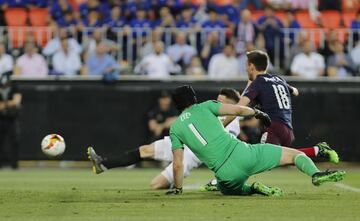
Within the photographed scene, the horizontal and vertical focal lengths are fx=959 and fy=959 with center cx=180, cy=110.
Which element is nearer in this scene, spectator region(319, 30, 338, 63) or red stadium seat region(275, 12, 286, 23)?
spectator region(319, 30, 338, 63)

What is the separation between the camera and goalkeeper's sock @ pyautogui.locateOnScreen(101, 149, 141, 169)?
13.5 m

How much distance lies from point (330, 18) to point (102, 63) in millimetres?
6141

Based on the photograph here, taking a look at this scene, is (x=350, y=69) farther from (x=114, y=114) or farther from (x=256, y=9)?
(x=114, y=114)

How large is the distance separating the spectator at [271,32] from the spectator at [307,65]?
0.60 m

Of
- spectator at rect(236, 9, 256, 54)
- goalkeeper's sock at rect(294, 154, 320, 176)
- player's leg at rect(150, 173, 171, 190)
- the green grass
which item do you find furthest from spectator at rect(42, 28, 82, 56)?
goalkeeper's sock at rect(294, 154, 320, 176)

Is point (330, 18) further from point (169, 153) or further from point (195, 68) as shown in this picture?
point (169, 153)

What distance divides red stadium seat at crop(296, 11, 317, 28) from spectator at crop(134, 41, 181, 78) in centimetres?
377

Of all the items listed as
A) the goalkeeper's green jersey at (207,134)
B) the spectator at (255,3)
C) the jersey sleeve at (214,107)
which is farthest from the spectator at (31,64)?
the jersey sleeve at (214,107)

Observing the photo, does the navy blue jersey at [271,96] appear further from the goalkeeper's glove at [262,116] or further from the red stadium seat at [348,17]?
the red stadium seat at [348,17]

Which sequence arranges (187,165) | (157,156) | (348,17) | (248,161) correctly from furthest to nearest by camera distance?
(348,17) → (187,165) → (157,156) → (248,161)

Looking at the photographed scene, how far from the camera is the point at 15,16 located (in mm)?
24031

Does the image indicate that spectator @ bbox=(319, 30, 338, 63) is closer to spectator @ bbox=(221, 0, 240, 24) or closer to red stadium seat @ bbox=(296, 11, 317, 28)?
red stadium seat @ bbox=(296, 11, 317, 28)

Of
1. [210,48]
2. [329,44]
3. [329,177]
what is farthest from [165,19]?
[329,177]

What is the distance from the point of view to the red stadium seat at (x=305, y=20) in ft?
80.2
